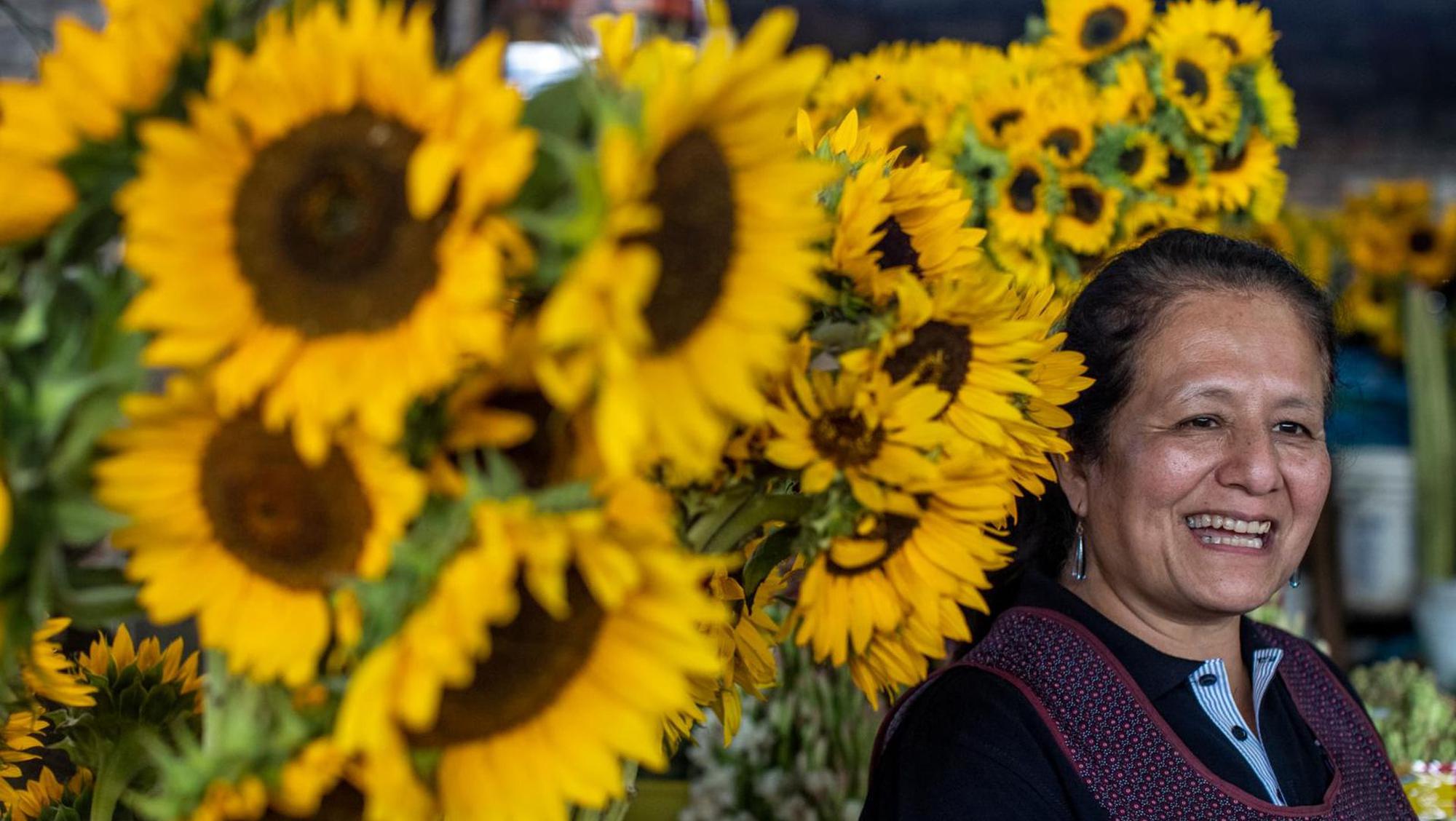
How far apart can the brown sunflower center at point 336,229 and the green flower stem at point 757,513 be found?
0.29 m

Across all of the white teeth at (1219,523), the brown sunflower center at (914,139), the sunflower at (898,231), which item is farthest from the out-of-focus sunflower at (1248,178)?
the sunflower at (898,231)

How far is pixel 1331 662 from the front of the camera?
6.06ft

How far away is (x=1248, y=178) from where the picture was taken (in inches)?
81.9

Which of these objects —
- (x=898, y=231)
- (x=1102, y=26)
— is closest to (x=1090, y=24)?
(x=1102, y=26)

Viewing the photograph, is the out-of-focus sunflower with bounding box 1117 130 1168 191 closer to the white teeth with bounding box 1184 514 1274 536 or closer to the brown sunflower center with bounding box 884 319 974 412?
the white teeth with bounding box 1184 514 1274 536

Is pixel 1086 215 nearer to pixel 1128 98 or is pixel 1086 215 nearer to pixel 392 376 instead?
pixel 1128 98

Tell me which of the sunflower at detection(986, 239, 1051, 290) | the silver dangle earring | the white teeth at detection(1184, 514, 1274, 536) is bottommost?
the silver dangle earring

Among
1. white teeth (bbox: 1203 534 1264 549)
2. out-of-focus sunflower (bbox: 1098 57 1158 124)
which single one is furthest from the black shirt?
out-of-focus sunflower (bbox: 1098 57 1158 124)

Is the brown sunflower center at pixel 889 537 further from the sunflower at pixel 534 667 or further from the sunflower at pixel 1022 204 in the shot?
the sunflower at pixel 1022 204

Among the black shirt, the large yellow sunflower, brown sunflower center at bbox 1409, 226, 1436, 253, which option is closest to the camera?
the large yellow sunflower

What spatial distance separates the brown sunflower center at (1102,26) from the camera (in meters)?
2.10

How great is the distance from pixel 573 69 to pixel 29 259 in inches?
11.4

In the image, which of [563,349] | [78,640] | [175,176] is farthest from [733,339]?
[78,640]

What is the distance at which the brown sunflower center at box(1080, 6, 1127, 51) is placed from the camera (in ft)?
6.89
